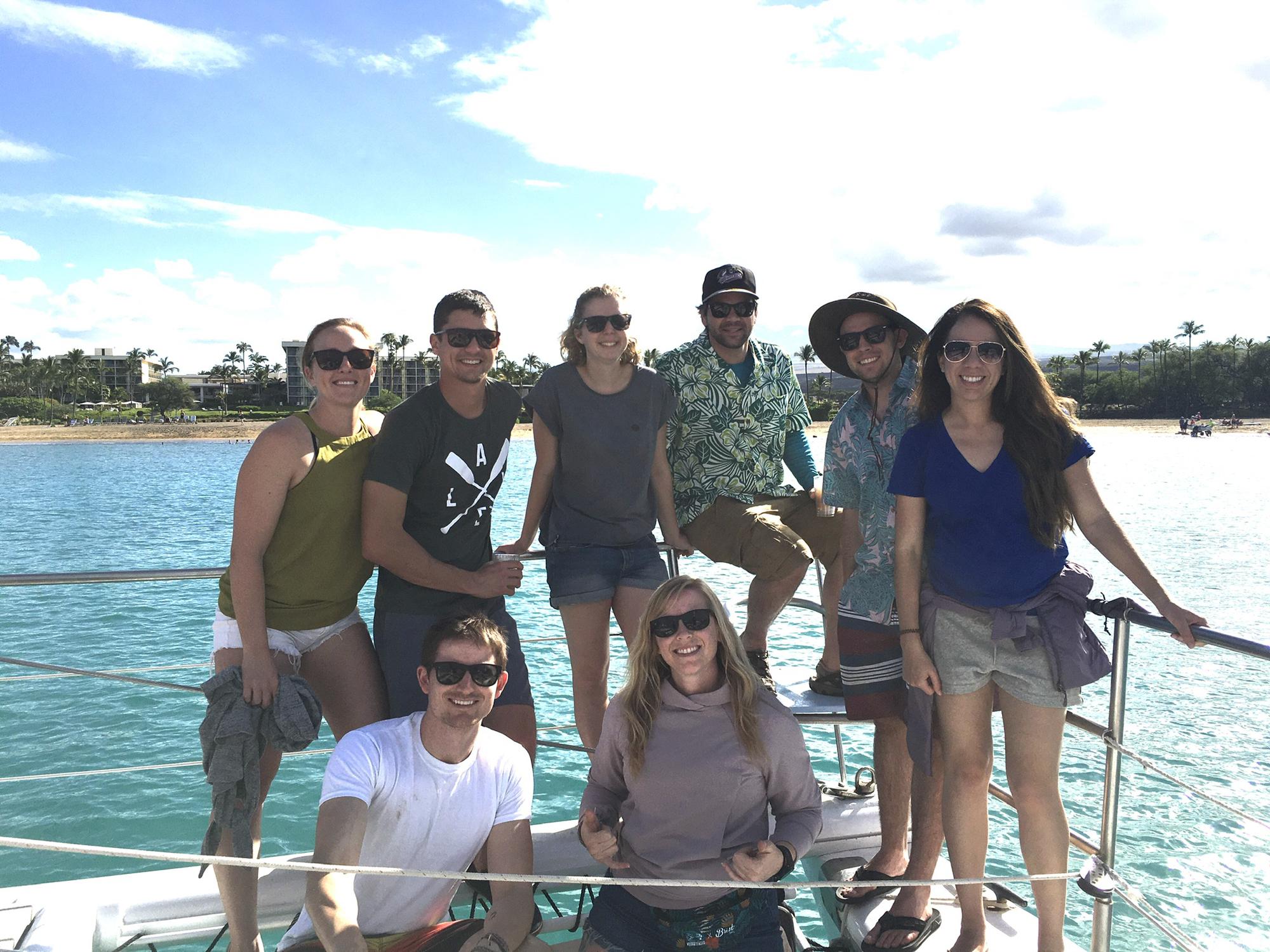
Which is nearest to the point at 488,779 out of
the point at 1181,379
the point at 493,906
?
the point at 493,906

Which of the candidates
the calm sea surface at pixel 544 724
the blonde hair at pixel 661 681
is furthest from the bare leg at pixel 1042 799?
the calm sea surface at pixel 544 724

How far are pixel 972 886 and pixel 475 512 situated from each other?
2.04 metres

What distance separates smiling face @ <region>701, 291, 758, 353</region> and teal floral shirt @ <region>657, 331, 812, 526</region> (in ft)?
0.21

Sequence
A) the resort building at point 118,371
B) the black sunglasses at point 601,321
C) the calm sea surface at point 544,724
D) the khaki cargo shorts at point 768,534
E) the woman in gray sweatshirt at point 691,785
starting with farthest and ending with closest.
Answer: the resort building at point 118,371, the calm sea surface at point 544,724, the khaki cargo shorts at point 768,534, the black sunglasses at point 601,321, the woman in gray sweatshirt at point 691,785

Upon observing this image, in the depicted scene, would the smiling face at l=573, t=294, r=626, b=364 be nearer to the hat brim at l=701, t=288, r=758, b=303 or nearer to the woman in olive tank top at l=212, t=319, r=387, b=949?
the hat brim at l=701, t=288, r=758, b=303

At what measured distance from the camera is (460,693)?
2.73 m

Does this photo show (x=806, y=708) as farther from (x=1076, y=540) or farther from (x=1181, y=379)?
(x=1181, y=379)

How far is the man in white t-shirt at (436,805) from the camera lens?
8.54 feet

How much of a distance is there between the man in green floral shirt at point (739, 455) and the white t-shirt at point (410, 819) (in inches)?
56.4

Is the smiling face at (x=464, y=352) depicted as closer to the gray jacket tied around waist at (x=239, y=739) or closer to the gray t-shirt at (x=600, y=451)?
the gray t-shirt at (x=600, y=451)

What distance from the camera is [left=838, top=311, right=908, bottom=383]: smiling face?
3.28m

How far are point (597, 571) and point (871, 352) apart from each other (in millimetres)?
1303

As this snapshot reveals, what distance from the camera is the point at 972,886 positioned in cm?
291

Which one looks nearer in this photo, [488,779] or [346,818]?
[346,818]
